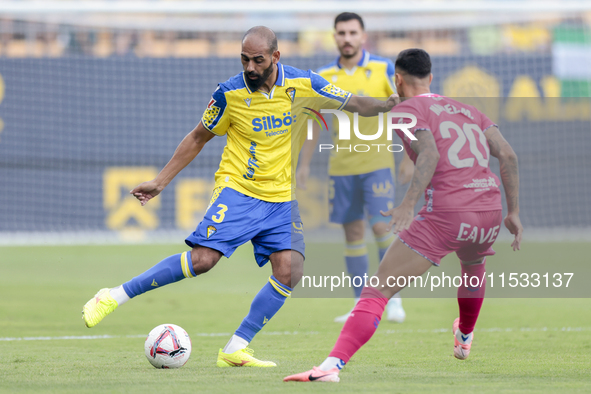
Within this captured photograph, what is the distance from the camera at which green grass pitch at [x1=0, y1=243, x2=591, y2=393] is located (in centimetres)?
384

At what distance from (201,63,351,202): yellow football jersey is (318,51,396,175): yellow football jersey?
207 centimetres

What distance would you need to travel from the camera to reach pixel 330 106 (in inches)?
196

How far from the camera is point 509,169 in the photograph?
13.8 ft

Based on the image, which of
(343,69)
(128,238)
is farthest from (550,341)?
(128,238)

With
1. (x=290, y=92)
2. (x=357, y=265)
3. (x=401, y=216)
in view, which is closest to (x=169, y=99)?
(x=357, y=265)

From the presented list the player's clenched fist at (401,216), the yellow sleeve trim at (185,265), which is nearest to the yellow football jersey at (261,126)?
the yellow sleeve trim at (185,265)

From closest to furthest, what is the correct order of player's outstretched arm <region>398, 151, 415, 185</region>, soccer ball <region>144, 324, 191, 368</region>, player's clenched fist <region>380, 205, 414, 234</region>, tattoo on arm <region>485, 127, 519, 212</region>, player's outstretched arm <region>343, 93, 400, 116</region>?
player's clenched fist <region>380, 205, 414, 234</region>, tattoo on arm <region>485, 127, 519, 212</region>, soccer ball <region>144, 324, 191, 368</region>, player's outstretched arm <region>343, 93, 400, 116</region>, player's outstretched arm <region>398, 151, 415, 185</region>

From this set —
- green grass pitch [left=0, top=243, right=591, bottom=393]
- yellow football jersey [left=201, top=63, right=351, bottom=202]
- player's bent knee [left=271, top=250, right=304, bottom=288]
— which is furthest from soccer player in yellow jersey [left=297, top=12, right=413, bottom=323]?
player's bent knee [left=271, top=250, right=304, bottom=288]

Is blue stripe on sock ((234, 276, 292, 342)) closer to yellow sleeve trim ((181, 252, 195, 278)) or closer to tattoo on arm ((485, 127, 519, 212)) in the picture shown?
yellow sleeve trim ((181, 252, 195, 278))

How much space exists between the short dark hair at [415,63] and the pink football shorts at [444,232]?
0.79 metres

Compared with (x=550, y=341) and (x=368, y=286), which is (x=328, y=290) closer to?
(x=368, y=286)

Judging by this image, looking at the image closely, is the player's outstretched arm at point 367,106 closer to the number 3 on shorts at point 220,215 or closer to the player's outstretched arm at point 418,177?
the player's outstretched arm at point 418,177

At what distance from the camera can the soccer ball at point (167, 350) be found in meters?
4.44

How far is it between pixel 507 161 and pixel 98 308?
257 cm
